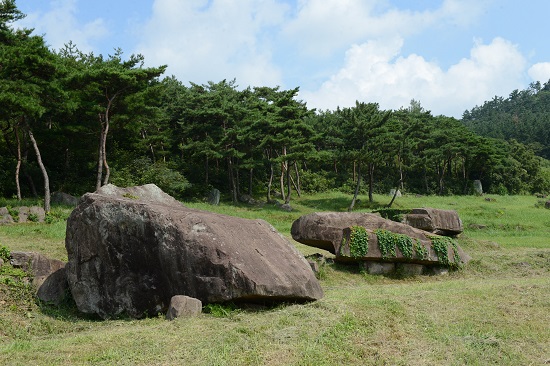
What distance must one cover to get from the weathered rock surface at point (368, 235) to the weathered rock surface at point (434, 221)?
4859mm

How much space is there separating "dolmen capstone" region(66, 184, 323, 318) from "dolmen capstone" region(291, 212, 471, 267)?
19.1ft

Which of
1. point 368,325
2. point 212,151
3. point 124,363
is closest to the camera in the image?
point 124,363

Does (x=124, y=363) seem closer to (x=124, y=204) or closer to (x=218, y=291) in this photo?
(x=218, y=291)

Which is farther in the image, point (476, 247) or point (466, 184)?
point (466, 184)

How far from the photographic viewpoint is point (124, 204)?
451 inches

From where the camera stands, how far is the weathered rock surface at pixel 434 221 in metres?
24.0

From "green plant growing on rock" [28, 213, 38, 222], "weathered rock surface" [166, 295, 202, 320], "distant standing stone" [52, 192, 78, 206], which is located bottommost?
"weathered rock surface" [166, 295, 202, 320]

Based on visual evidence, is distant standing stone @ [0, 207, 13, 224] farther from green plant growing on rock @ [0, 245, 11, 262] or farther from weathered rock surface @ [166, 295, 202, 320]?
weathered rock surface @ [166, 295, 202, 320]

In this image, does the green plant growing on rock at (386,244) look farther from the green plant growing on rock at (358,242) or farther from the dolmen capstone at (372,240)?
the green plant growing on rock at (358,242)

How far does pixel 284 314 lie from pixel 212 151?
32.9 metres

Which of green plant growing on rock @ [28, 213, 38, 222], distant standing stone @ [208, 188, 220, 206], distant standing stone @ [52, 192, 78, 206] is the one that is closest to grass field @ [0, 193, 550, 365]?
green plant growing on rock @ [28, 213, 38, 222]

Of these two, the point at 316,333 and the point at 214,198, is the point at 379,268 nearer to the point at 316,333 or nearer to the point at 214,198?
the point at 316,333

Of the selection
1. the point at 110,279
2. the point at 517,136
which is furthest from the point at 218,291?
the point at 517,136

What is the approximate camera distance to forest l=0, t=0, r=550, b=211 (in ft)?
95.8
